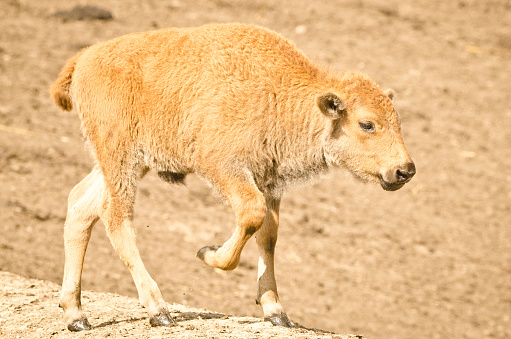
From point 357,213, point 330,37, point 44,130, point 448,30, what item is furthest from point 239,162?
point 448,30

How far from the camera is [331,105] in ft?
22.0

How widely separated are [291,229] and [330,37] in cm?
542

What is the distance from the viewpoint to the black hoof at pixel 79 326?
6.65 m

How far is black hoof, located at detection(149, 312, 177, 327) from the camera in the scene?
6.55 metres

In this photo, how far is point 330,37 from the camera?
15.7m

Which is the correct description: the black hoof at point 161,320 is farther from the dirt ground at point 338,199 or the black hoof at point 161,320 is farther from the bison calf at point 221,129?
the dirt ground at point 338,199

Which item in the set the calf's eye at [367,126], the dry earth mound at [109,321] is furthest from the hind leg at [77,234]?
the calf's eye at [367,126]

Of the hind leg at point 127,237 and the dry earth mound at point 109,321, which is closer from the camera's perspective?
the dry earth mound at point 109,321

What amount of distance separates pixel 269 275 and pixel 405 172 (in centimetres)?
157

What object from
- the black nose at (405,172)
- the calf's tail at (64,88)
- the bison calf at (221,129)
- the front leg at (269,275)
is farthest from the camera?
the calf's tail at (64,88)

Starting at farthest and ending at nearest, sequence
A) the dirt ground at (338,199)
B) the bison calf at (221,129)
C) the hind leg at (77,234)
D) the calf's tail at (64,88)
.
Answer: the dirt ground at (338,199) → the calf's tail at (64,88) → the hind leg at (77,234) → the bison calf at (221,129)

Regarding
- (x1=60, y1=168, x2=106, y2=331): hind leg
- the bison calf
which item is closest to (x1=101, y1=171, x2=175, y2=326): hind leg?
the bison calf

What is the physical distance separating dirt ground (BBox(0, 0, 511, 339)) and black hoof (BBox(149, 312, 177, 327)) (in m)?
0.39

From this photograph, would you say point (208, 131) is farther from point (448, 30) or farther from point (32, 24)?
point (448, 30)
